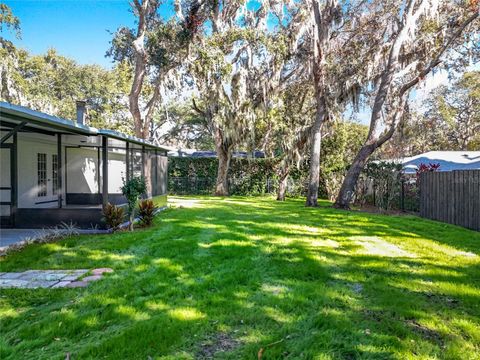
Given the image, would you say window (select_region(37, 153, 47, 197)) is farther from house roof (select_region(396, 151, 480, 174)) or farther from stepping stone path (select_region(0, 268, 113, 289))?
house roof (select_region(396, 151, 480, 174))

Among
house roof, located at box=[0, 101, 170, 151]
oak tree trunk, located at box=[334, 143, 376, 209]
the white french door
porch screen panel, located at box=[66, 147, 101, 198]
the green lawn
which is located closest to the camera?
the green lawn

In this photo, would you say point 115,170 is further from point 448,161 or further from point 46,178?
point 448,161

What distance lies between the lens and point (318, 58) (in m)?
12.2

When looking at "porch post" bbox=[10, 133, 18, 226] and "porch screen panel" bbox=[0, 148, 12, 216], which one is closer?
"porch post" bbox=[10, 133, 18, 226]

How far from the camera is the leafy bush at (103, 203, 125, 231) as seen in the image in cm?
734

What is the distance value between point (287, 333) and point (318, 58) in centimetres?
1117

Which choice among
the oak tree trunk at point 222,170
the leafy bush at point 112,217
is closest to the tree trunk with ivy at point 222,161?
the oak tree trunk at point 222,170

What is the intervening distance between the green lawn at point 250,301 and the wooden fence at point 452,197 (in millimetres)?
2496

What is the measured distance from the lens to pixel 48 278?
429cm

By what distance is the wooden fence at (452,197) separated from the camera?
8.02 metres

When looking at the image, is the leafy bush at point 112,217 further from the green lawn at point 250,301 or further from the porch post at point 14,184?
the porch post at point 14,184

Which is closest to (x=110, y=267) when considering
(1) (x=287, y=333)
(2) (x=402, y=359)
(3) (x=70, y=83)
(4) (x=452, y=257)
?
(1) (x=287, y=333)

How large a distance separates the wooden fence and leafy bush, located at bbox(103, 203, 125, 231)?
8.02m

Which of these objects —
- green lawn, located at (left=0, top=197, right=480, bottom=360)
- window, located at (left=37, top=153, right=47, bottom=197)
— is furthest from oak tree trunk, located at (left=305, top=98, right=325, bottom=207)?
window, located at (left=37, top=153, right=47, bottom=197)
